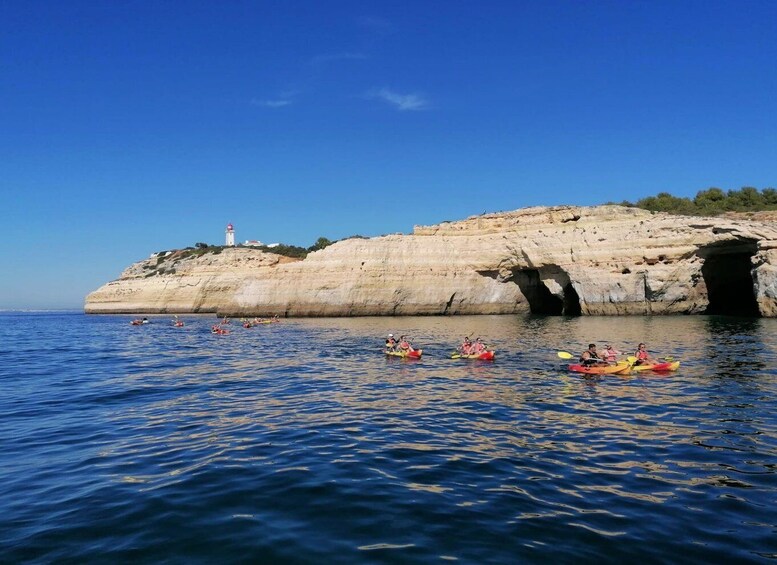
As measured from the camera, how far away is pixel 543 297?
2477 inches

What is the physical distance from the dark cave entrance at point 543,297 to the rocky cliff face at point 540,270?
5.7 inches

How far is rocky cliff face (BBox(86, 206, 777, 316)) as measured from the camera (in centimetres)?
4544

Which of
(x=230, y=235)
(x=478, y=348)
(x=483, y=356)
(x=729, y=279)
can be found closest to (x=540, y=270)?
(x=729, y=279)

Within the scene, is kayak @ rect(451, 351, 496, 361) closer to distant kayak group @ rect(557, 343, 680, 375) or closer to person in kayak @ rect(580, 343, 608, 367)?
distant kayak group @ rect(557, 343, 680, 375)

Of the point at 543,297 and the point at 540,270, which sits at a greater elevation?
the point at 540,270

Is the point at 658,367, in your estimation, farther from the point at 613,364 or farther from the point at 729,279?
the point at 729,279

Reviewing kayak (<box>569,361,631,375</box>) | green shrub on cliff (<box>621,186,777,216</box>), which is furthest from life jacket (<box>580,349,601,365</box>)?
green shrub on cliff (<box>621,186,777,216</box>)

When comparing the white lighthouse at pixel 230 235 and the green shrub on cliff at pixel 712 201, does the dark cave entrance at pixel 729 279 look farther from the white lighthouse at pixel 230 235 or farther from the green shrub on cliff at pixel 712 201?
the white lighthouse at pixel 230 235

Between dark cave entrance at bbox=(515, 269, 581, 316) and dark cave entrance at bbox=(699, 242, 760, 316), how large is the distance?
38.8ft

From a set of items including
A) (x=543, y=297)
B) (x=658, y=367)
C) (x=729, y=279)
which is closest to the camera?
(x=658, y=367)

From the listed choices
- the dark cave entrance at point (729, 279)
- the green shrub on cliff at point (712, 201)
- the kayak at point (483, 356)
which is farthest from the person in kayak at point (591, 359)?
the green shrub on cliff at point (712, 201)

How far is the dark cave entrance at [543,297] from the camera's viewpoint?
2202 inches

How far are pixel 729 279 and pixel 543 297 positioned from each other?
18244 millimetres

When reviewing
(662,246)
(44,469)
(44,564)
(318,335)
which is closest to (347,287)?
(318,335)
